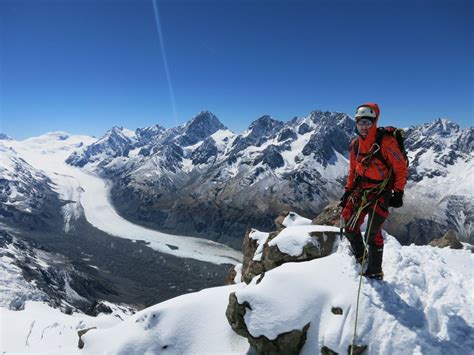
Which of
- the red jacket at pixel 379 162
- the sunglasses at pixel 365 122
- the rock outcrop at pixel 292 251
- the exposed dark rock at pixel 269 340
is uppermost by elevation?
the sunglasses at pixel 365 122

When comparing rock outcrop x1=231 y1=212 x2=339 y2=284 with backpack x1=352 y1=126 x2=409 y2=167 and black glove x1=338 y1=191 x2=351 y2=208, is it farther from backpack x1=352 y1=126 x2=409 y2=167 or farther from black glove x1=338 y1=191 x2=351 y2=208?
backpack x1=352 y1=126 x2=409 y2=167

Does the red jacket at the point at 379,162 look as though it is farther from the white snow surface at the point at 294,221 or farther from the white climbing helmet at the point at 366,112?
the white snow surface at the point at 294,221

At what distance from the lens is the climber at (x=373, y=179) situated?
1255cm

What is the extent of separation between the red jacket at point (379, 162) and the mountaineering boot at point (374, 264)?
7.89ft

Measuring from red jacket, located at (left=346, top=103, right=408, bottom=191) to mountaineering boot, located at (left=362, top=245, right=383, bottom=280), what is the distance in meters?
2.40

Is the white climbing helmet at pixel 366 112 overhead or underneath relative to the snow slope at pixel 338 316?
overhead

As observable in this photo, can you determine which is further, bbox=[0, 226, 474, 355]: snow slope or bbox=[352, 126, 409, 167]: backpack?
bbox=[352, 126, 409, 167]: backpack

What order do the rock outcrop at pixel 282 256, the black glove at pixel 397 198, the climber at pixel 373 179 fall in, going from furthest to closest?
the rock outcrop at pixel 282 256 < the black glove at pixel 397 198 < the climber at pixel 373 179

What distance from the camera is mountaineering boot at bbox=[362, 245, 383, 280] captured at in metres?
13.6

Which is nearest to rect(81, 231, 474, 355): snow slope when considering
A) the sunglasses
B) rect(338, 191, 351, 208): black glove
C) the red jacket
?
rect(338, 191, 351, 208): black glove

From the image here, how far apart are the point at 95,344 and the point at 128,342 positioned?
89.0 inches

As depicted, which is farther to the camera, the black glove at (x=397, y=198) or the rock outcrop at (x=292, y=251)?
the rock outcrop at (x=292, y=251)

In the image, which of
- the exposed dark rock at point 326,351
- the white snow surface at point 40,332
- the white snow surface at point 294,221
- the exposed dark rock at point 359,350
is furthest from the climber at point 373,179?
the white snow surface at point 40,332

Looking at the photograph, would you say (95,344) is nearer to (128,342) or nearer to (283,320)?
(128,342)
